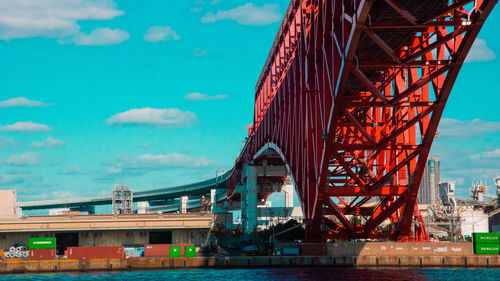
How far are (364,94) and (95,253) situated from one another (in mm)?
38671

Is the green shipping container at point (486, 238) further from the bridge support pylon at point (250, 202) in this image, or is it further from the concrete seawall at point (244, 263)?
the bridge support pylon at point (250, 202)

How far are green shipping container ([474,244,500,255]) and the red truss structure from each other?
9.02m

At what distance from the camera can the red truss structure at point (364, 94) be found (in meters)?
42.3

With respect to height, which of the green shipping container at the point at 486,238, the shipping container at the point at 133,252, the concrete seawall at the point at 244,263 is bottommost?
the concrete seawall at the point at 244,263

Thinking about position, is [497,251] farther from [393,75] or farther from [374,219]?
[393,75]

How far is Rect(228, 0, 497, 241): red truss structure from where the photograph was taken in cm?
4231

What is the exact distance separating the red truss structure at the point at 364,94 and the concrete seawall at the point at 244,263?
3.51 m

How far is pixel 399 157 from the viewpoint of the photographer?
62.6m

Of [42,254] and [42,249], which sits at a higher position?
[42,249]

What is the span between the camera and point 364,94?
69500 millimetres

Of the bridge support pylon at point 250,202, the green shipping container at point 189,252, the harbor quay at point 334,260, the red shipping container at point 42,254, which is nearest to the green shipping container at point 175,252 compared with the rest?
the green shipping container at point 189,252

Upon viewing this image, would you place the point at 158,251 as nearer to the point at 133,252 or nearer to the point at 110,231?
the point at 133,252

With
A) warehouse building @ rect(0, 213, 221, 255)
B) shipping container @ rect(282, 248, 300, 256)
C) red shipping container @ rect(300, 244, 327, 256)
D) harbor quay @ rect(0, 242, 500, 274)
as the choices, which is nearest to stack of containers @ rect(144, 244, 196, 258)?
harbor quay @ rect(0, 242, 500, 274)

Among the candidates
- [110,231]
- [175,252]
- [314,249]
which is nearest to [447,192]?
[314,249]
